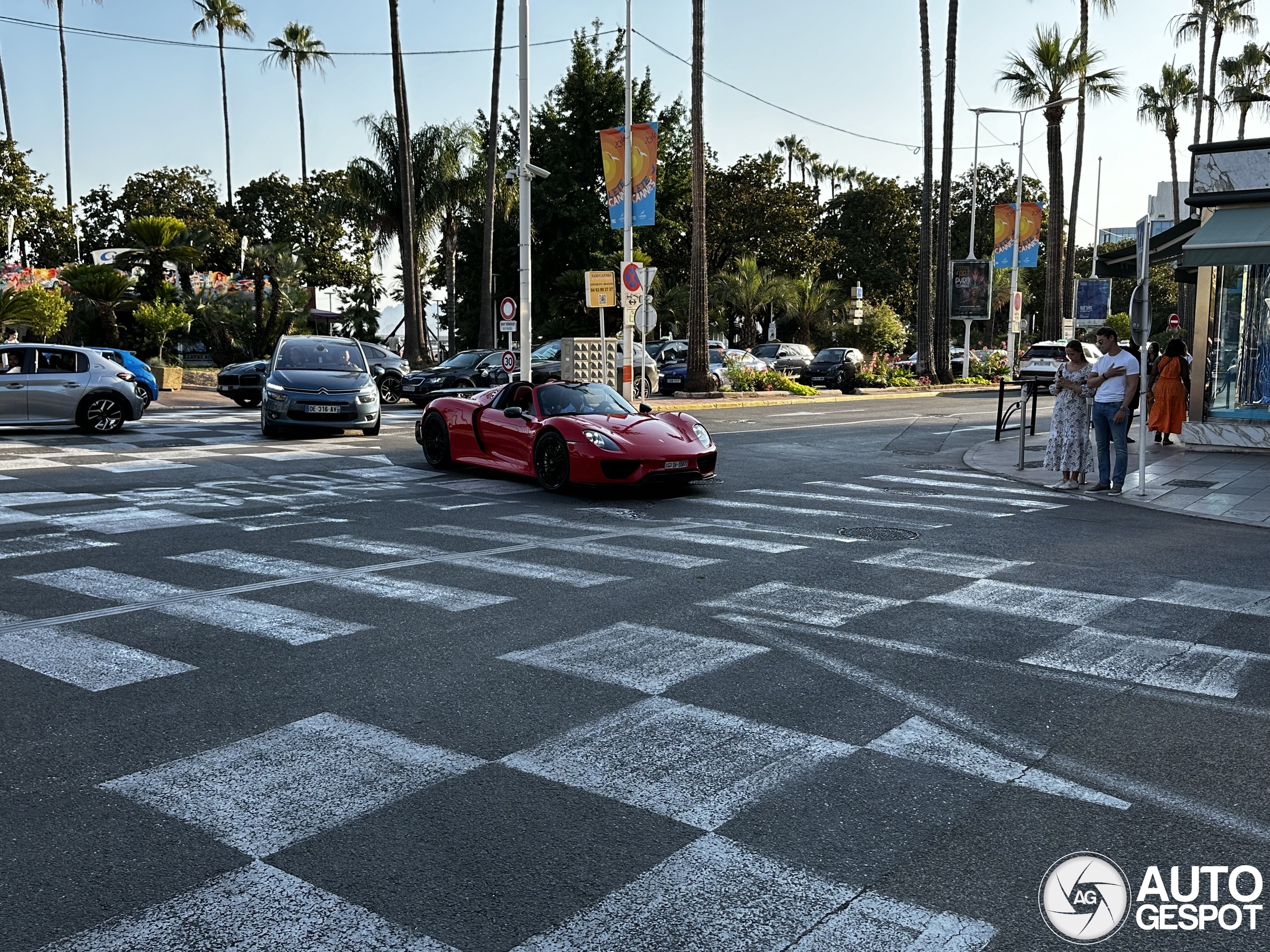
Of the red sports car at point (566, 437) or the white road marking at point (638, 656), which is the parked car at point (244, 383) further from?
the white road marking at point (638, 656)

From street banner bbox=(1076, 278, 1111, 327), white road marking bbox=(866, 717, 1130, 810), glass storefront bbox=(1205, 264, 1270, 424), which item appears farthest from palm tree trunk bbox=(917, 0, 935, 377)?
white road marking bbox=(866, 717, 1130, 810)

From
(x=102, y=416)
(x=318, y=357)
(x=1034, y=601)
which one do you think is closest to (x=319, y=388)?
(x=318, y=357)

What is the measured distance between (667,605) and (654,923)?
3961 millimetres

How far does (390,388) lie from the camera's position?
30750 millimetres

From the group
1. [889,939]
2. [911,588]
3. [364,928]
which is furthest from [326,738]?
[911,588]

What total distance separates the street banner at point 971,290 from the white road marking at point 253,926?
4985 centimetres

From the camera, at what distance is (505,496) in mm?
12648

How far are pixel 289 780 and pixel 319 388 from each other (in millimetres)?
15488

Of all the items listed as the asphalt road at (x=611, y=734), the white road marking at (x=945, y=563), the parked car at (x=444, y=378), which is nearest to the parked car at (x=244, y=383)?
the parked car at (x=444, y=378)

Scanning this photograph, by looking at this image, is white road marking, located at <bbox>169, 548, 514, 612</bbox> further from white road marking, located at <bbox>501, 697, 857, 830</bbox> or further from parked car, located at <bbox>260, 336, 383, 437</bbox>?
parked car, located at <bbox>260, 336, 383, 437</bbox>

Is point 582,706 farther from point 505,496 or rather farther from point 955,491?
point 955,491

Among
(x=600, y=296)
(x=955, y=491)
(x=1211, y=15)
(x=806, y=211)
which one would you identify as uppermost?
(x=1211, y=15)

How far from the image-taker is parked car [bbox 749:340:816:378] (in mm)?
43688

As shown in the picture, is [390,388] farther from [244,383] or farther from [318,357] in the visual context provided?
[318,357]
